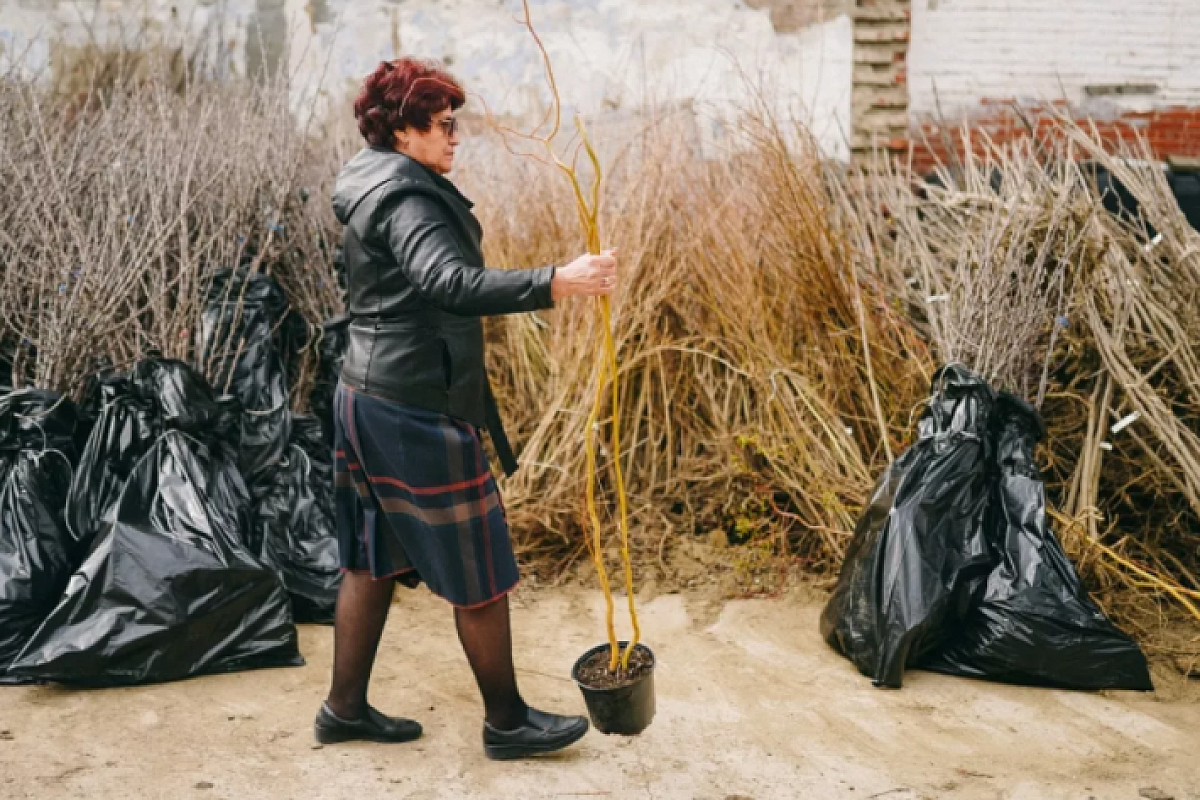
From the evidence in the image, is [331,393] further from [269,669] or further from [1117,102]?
[1117,102]

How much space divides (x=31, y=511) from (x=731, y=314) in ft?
8.14

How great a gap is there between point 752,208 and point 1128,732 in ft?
7.51

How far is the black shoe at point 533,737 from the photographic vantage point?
8.47 ft

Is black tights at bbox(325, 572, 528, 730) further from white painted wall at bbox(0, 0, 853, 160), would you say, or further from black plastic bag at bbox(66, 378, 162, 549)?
white painted wall at bbox(0, 0, 853, 160)

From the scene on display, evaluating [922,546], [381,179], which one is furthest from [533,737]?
[381,179]

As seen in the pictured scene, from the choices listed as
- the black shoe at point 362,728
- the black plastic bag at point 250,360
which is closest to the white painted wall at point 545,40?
the black plastic bag at point 250,360

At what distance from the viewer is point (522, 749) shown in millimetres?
2590

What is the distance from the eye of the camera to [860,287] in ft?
13.5

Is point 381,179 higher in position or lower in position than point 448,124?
lower

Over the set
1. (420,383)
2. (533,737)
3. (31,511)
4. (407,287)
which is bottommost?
(533,737)

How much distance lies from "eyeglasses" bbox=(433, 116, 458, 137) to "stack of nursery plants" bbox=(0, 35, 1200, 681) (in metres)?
1.61

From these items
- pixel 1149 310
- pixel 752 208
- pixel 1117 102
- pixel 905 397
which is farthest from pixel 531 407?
pixel 1117 102

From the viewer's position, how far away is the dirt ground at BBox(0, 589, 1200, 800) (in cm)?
251

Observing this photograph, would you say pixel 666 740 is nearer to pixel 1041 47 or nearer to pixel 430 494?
pixel 430 494
